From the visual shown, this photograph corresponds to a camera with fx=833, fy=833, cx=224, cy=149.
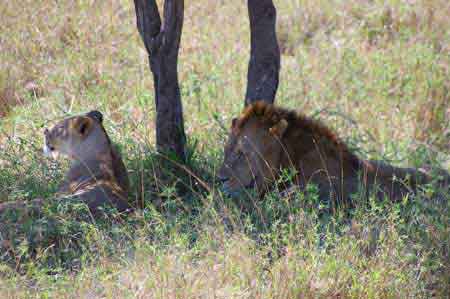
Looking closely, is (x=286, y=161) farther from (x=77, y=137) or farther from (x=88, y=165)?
(x=77, y=137)

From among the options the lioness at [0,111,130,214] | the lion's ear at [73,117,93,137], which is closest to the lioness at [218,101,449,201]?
the lioness at [0,111,130,214]

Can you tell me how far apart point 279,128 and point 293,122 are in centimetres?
21

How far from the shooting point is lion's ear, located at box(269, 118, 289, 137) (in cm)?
593

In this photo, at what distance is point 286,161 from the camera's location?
6055 mm

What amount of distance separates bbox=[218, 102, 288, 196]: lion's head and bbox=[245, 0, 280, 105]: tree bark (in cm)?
77

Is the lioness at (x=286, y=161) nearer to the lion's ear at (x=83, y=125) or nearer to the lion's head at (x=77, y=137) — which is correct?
the lion's head at (x=77, y=137)

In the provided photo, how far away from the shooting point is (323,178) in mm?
6035

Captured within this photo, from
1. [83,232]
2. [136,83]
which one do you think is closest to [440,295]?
[83,232]

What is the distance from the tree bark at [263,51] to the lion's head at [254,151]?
2.53 feet

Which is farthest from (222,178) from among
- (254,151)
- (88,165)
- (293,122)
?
(88,165)

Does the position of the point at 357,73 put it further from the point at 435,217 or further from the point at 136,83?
the point at 435,217

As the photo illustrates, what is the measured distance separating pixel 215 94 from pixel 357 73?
1702 millimetres

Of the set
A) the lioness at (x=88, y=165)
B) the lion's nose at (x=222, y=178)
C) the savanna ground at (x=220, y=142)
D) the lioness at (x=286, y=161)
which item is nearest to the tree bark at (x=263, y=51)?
the savanna ground at (x=220, y=142)

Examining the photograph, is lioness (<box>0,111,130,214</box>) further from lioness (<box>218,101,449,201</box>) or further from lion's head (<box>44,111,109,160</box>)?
lioness (<box>218,101,449,201</box>)
